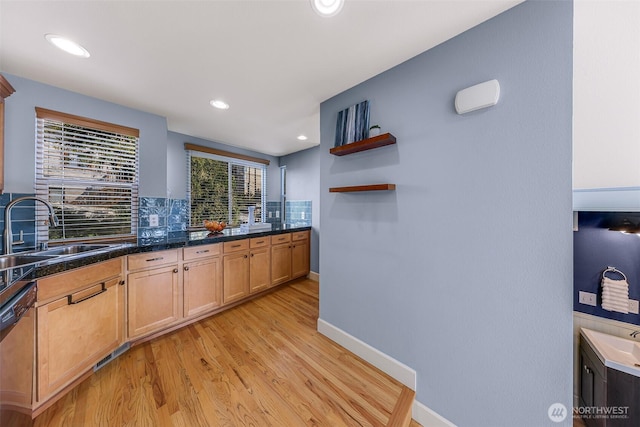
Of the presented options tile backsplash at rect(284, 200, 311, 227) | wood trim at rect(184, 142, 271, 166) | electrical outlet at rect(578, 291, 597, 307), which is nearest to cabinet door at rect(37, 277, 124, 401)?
wood trim at rect(184, 142, 271, 166)

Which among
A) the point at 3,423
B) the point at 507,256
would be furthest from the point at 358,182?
the point at 3,423

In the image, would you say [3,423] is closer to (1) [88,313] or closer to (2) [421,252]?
(1) [88,313]

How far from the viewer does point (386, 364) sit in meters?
1.60

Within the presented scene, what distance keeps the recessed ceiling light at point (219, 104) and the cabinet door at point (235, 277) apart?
5.45ft

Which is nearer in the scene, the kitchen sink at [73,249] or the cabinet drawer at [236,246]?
the kitchen sink at [73,249]

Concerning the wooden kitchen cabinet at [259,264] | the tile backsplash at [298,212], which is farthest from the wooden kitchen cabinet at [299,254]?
the wooden kitchen cabinet at [259,264]

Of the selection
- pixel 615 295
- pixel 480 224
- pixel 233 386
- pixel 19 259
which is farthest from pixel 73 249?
pixel 615 295

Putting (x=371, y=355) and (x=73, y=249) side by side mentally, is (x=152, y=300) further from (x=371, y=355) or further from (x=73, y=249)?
A: (x=371, y=355)

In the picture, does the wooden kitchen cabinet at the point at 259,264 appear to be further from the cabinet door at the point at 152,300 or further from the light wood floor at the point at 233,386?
the cabinet door at the point at 152,300

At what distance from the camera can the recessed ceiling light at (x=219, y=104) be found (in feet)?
6.95

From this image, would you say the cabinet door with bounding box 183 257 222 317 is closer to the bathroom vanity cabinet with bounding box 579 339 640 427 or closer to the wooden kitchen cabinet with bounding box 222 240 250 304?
the wooden kitchen cabinet with bounding box 222 240 250 304

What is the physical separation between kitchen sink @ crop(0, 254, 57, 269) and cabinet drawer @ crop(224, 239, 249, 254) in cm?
131

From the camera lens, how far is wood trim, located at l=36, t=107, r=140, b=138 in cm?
182

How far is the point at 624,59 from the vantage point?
1162 millimetres
